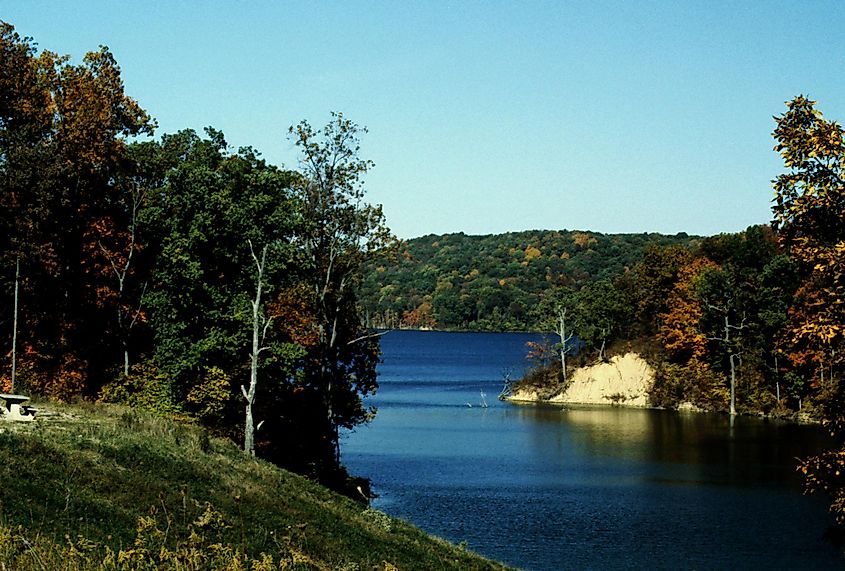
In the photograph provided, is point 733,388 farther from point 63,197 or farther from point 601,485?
point 63,197

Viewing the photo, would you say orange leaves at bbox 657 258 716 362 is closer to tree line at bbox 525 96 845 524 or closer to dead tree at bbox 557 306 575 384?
tree line at bbox 525 96 845 524

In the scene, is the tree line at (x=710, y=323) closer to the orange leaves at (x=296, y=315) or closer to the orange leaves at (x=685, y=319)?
the orange leaves at (x=685, y=319)

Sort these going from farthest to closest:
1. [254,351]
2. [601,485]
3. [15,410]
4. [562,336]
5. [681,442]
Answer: [562,336]
[681,442]
[601,485]
[254,351]
[15,410]

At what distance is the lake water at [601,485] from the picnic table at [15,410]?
17.4 meters

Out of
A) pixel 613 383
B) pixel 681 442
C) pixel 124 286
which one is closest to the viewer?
pixel 124 286

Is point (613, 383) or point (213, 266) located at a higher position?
point (213, 266)

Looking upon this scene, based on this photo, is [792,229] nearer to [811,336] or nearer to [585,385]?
[811,336]

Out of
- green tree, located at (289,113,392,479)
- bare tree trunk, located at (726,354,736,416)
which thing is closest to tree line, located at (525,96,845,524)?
bare tree trunk, located at (726,354,736,416)

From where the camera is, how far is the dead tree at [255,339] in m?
39.7

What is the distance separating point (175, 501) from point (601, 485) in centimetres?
3593

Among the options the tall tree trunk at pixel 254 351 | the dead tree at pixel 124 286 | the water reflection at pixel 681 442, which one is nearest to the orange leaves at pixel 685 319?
the water reflection at pixel 681 442

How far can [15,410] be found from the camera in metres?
26.6

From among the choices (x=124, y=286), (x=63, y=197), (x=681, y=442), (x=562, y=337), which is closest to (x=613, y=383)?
(x=562, y=337)

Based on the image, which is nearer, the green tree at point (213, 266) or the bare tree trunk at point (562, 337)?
the green tree at point (213, 266)
